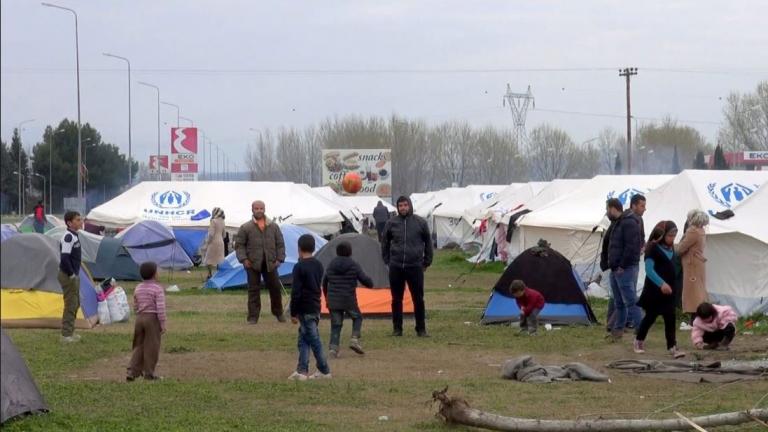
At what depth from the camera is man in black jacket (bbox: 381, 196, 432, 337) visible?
15961 millimetres

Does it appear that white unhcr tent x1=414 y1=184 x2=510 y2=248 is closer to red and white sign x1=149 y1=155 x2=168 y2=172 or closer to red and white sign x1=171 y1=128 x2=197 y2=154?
red and white sign x1=171 y1=128 x2=197 y2=154

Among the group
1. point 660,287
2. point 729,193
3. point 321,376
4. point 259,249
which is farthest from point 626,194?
point 321,376

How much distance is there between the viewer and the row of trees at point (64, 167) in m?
74.2

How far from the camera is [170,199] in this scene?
37906 millimetres

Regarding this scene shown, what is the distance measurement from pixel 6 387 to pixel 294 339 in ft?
23.2

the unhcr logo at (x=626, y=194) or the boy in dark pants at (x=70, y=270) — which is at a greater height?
the unhcr logo at (x=626, y=194)

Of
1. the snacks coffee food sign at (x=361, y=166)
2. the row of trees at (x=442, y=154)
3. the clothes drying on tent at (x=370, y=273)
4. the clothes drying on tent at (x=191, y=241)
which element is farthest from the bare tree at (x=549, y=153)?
the clothes drying on tent at (x=370, y=273)

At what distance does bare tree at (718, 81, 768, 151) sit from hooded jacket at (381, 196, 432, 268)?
173 ft

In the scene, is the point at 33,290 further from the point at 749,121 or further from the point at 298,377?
the point at 749,121

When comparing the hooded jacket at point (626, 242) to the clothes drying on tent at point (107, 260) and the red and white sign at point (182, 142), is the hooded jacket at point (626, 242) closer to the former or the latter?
the clothes drying on tent at point (107, 260)

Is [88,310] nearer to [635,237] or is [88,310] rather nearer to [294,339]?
[294,339]

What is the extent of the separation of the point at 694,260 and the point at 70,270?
8.10 metres

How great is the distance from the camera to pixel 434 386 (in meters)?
11.5

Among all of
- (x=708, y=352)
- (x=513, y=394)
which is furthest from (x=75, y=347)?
(x=708, y=352)
